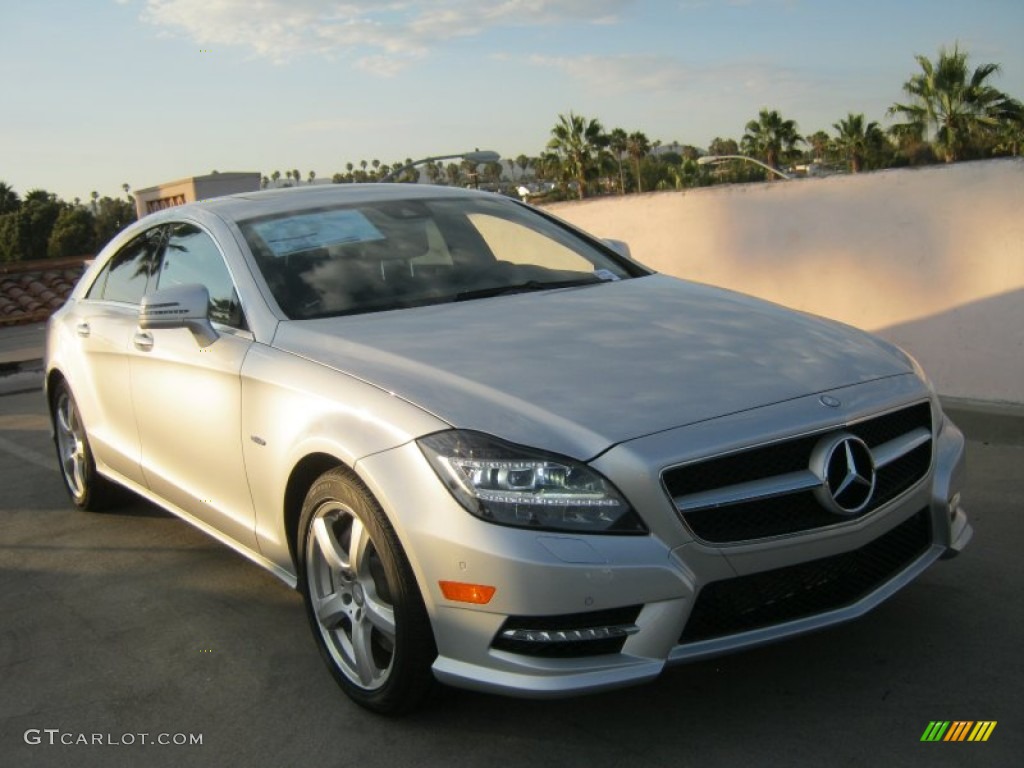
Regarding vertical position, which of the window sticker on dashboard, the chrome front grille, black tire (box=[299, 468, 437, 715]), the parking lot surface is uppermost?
the window sticker on dashboard

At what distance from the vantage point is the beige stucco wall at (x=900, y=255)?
20.8 feet

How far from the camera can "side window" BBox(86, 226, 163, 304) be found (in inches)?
202

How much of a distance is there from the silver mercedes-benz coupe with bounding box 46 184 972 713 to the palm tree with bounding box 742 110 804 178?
7409 cm

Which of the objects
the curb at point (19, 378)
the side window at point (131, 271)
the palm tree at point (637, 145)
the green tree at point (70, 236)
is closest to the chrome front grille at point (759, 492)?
the side window at point (131, 271)

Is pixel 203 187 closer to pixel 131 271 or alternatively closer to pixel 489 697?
pixel 131 271

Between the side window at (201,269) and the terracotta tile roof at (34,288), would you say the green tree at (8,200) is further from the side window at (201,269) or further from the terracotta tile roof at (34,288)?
the side window at (201,269)

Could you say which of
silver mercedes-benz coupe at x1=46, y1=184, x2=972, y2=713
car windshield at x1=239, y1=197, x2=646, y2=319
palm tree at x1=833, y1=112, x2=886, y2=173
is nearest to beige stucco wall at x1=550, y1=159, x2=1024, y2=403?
car windshield at x1=239, y1=197, x2=646, y2=319

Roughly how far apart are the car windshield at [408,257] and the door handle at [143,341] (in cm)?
67

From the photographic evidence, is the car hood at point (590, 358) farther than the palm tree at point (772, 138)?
No

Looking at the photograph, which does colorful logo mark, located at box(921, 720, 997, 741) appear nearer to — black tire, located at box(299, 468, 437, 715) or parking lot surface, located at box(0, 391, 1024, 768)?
parking lot surface, located at box(0, 391, 1024, 768)

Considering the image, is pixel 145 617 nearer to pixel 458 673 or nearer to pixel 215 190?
pixel 458 673

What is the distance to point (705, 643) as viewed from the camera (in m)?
2.90

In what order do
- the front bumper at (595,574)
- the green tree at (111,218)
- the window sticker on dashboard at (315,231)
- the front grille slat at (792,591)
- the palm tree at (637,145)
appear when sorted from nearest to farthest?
the front bumper at (595,574) < the front grille slat at (792,591) < the window sticker on dashboard at (315,231) < the green tree at (111,218) < the palm tree at (637,145)

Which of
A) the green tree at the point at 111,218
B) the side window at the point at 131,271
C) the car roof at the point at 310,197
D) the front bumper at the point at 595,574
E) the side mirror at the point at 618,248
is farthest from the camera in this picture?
the green tree at the point at 111,218
